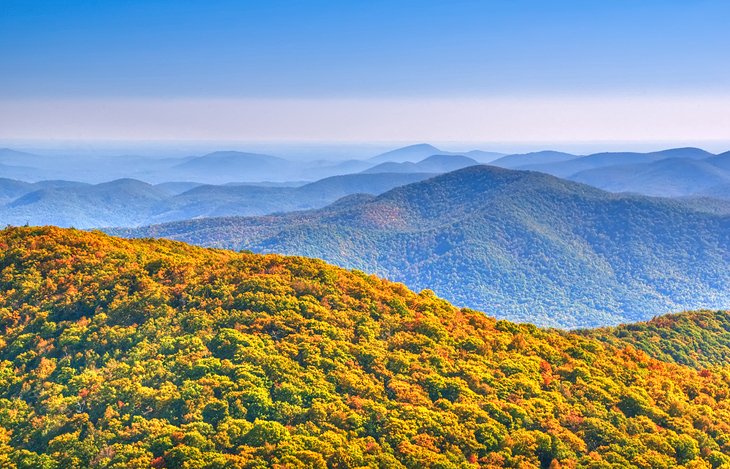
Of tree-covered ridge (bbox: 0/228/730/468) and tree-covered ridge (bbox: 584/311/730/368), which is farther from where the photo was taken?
tree-covered ridge (bbox: 584/311/730/368)

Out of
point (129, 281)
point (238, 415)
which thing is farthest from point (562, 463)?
point (129, 281)

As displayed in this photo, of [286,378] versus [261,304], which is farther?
[261,304]

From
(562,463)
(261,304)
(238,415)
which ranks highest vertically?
(261,304)

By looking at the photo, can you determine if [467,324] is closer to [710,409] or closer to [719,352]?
[710,409]

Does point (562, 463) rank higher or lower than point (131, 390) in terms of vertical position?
lower

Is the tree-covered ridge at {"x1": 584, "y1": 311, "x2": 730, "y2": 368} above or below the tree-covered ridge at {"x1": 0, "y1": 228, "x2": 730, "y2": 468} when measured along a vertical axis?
below
